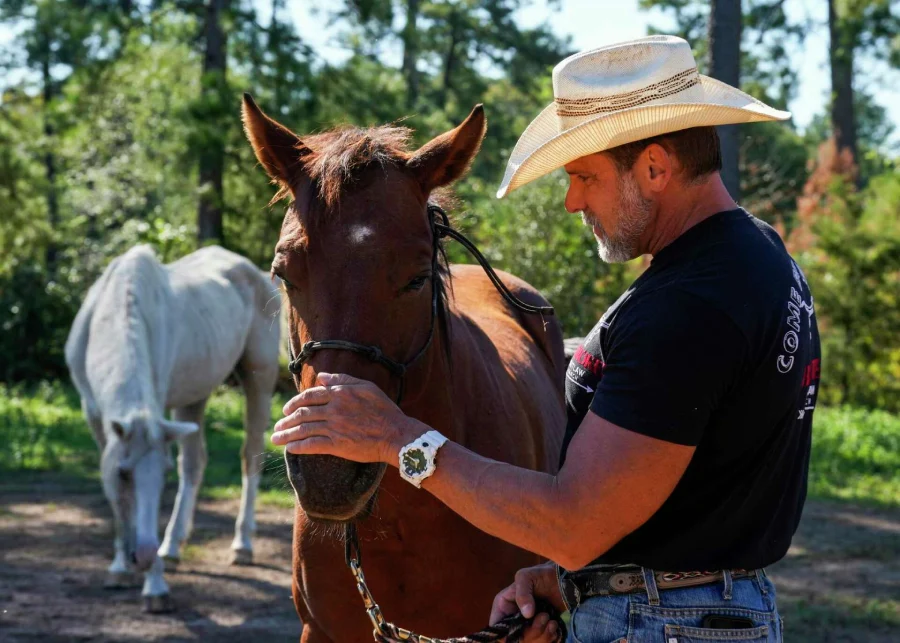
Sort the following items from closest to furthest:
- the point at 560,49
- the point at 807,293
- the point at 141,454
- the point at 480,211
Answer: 1. the point at 807,293
2. the point at 141,454
3. the point at 480,211
4. the point at 560,49

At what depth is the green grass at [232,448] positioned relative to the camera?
952 centimetres

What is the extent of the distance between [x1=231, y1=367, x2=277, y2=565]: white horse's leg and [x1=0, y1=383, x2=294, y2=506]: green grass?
0.27m

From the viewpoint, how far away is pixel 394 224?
2410 mm

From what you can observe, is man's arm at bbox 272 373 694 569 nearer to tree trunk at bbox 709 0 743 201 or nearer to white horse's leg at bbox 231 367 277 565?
white horse's leg at bbox 231 367 277 565

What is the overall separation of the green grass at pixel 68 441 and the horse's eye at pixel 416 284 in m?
5.72

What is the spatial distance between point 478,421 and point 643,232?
3.76 ft

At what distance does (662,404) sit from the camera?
1.71m

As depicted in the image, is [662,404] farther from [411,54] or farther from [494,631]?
[411,54]

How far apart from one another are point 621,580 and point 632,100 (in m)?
0.95

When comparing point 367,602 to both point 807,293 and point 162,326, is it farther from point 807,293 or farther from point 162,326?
point 162,326

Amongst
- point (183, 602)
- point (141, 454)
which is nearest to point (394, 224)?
point (141, 454)

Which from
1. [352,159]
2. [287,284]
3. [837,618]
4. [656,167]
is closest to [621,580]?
[656,167]

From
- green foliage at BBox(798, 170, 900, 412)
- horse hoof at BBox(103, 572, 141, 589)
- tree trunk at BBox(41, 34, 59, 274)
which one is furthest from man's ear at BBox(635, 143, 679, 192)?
tree trunk at BBox(41, 34, 59, 274)

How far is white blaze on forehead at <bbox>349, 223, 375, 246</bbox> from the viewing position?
7.61 ft
